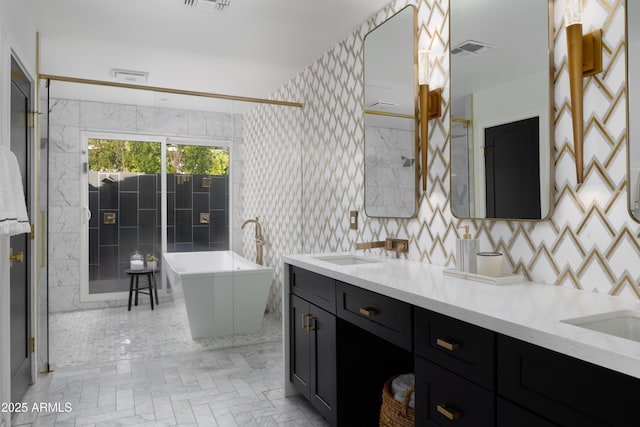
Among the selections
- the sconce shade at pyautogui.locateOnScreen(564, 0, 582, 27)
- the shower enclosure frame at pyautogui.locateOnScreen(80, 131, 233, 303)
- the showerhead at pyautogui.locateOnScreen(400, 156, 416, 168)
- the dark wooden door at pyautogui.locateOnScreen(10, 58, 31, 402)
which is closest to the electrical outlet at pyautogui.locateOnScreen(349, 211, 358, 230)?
the showerhead at pyautogui.locateOnScreen(400, 156, 416, 168)

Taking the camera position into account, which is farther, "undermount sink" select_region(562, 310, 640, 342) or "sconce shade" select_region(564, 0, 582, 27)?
"sconce shade" select_region(564, 0, 582, 27)

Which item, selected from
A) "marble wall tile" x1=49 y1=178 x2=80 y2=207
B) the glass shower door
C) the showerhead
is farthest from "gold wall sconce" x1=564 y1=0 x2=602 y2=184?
"marble wall tile" x1=49 y1=178 x2=80 y2=207

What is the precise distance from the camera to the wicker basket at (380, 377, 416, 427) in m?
1.87

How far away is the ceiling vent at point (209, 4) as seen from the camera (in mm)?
2713

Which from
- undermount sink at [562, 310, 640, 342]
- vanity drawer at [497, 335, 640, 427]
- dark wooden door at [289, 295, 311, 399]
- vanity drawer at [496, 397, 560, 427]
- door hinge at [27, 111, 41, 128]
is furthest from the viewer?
door hinge at [27, 111, 41, 128]

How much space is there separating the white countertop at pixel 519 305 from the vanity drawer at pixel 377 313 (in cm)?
4

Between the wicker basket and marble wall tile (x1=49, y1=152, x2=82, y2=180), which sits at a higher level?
marble wall tile (x1=49, y1=152, x2=82, y2=180)

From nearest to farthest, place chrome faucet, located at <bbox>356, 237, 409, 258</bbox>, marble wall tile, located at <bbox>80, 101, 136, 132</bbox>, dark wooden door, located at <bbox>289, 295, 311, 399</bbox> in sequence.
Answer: dark wooden door, located at <bbox>289, 295, 311, 399</bbox> → chrome faucet, located at <bbox>356, 237, 409, 258</bbox> → marble wall tile, located at <bbox>80, 101, 136, 132</bbox>

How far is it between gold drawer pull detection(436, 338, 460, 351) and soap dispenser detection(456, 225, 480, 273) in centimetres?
56

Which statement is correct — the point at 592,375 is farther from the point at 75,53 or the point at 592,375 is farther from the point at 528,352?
the point at 75,53

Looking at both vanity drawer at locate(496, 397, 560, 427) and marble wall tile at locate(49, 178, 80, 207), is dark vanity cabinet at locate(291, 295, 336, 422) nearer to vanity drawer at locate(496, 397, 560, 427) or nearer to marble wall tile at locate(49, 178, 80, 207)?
vanity drawer at locate(496, 397, 560, 427)

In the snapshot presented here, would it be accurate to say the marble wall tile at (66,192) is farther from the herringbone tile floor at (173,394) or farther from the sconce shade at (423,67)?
the sconce shade at (423,67)

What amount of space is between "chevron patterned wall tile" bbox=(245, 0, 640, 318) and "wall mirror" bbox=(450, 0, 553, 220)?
0.05m

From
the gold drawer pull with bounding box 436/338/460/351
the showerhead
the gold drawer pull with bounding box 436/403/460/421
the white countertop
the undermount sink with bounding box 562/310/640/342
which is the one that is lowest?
the gold drawer pull with bounding box 436/403/460/421
